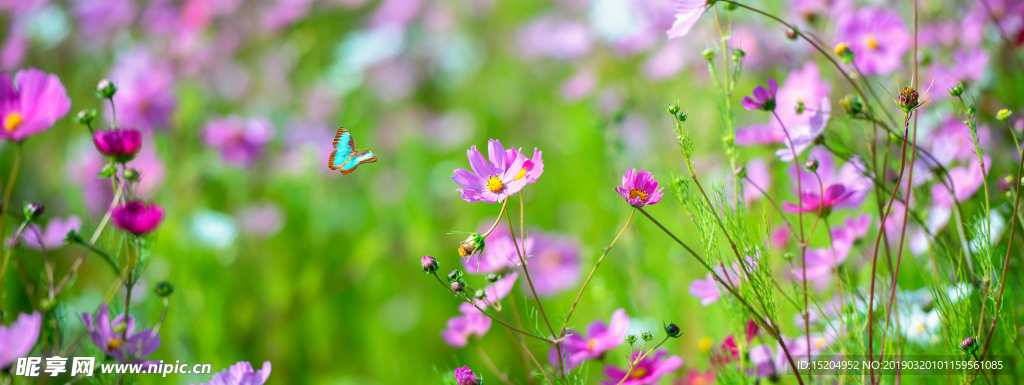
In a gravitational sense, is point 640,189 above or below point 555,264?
below

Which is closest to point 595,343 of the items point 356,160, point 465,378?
point 465,378

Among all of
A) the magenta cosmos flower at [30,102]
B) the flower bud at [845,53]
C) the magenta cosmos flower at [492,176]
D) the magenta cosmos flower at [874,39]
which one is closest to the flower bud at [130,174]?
the magenta cosmos flower at [30,102]

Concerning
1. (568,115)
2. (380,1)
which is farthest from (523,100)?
(380,1)

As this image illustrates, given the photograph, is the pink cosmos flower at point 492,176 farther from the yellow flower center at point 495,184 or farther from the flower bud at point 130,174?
the flower bud at point 130,174

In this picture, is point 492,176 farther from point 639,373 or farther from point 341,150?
point 639,373

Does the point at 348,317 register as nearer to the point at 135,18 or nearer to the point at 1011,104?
the point at 135,18
